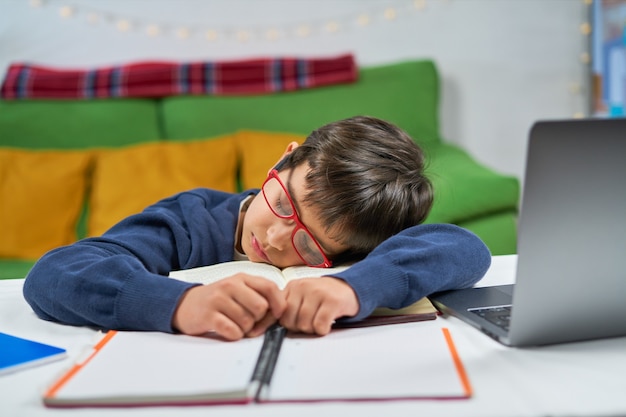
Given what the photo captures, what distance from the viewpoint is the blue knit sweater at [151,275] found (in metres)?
0.74

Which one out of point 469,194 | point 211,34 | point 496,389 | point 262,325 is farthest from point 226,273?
point 211,34

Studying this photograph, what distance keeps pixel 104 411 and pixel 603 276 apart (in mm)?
477

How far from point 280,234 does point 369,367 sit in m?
0.48

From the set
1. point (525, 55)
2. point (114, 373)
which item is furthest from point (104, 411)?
point (525, 55)

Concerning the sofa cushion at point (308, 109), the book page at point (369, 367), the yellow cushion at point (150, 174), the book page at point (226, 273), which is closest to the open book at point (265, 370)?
the book page at point (369, 367)

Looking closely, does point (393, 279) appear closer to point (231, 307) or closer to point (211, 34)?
point (231, 307)

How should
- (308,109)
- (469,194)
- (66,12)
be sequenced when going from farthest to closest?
(66,12) → (308,109) → (469,194)

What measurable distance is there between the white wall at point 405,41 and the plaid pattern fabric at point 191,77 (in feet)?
0.70

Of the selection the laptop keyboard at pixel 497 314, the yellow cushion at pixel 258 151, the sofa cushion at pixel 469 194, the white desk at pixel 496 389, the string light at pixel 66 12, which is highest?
the string light at pixel 66 12

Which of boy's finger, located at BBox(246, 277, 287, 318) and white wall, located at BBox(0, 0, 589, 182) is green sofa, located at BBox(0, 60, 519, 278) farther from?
boy's finger, located at BBox(246, 277, 287, 318)

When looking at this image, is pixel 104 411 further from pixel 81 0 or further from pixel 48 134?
pixel 81 0

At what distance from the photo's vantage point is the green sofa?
196 cm

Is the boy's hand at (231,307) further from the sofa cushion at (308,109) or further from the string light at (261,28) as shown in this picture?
the string light at (261,28)

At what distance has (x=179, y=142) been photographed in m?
2.34
